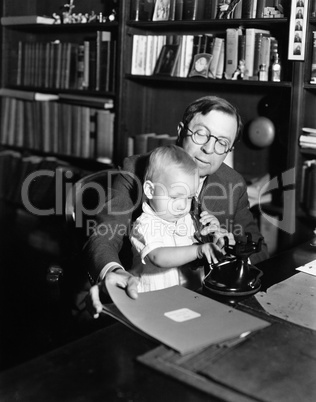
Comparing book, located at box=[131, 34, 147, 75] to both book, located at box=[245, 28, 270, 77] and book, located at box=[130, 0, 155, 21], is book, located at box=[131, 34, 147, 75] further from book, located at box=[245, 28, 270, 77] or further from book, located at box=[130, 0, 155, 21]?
book, located at box=[245, 28, 270, 77]

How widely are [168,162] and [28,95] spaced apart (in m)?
2.65

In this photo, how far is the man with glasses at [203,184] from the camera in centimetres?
180

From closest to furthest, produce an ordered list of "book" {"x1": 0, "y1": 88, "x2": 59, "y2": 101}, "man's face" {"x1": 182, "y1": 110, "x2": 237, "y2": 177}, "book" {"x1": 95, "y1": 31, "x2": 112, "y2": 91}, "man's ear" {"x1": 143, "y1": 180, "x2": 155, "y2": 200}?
"man's ear" {"x1": 143, "y1": 180, "x2": 155, "y2": 200}
"man's face" {"x1": 182, "y1": 110, "x2": 237, "y2": 177}
"book" {"x1": 95, "y1": 31, "x2": 112, "y2": 91}
"book" {"x1": 0, "y1": 88, "x2": 59, "y2": 101}

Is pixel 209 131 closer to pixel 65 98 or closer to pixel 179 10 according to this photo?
pixel 179 10

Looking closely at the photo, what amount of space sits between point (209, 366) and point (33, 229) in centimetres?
313

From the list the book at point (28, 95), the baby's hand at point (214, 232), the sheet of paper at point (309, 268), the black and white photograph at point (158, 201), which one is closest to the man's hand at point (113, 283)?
the black and white photograph at point (158, 201)

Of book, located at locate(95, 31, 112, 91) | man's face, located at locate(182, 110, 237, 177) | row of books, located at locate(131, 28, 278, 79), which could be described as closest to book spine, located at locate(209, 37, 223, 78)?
row of books, located at locate(131, 28, 278, 79)

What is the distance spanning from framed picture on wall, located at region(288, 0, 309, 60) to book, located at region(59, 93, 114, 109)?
1280 millimetres

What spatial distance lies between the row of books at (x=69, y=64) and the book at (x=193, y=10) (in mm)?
540

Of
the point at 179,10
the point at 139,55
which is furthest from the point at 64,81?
the point at 179,10

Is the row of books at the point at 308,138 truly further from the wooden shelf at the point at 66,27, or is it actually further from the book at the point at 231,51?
the wooden shelf at the point at 66,27

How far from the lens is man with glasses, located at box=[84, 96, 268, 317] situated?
Result: 5.91 ft

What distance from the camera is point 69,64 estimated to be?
379cm

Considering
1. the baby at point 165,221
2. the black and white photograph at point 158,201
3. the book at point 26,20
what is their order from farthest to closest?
the book at point 26,20 < the baby at point 165,221 < the black and white photograph at point 158,201
